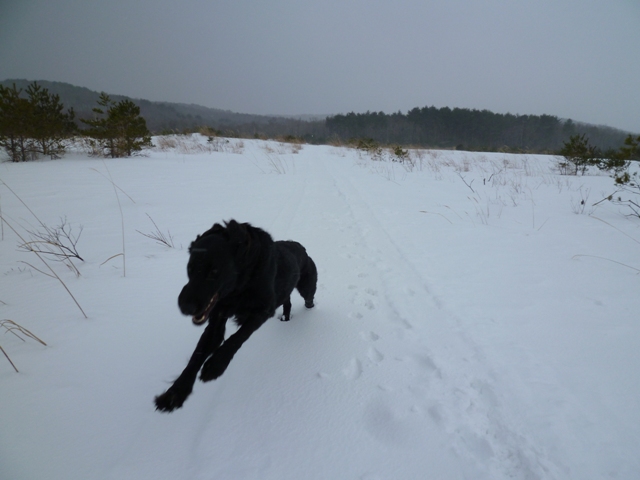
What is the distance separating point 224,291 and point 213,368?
38 cm

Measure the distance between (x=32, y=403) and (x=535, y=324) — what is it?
320cm

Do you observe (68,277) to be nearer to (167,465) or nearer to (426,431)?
(167,465)

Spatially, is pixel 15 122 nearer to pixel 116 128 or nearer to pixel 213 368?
pixel 116 128

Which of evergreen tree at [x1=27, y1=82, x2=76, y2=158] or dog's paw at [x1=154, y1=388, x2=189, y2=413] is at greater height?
evergreen tree at [x1=27, y1=82, x2=76, y2=158]

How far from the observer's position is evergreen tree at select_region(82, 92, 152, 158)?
35.2 ft

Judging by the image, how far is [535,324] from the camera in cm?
205

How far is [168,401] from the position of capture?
1260 mm

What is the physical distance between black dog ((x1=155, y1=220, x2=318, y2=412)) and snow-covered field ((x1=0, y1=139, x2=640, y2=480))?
265 millimetres

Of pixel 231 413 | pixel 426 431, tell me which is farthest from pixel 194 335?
pixel 426 431

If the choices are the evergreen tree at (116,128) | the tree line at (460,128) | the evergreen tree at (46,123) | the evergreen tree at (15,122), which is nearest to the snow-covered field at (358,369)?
the evergreen tree at (15,122)

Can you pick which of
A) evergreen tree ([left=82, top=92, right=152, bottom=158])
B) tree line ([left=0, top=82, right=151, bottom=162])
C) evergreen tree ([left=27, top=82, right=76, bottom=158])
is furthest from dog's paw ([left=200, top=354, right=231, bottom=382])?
evergreen tree ([left=27, top=82, right=76, bottom=158])

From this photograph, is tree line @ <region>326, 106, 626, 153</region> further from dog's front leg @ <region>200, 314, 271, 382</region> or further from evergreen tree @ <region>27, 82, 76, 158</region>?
dog's front leg @ <region>200, 314, 271, 382</region>

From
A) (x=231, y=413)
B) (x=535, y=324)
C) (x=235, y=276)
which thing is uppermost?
(x=235, y=276)

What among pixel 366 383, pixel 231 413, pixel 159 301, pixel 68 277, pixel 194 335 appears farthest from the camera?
pixel 68 277
